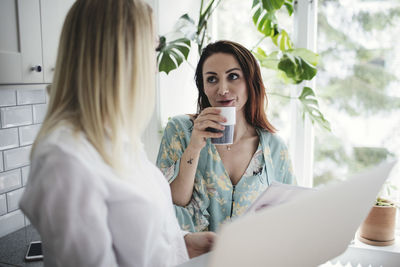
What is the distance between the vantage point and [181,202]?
1411mm

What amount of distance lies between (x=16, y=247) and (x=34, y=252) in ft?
0.46

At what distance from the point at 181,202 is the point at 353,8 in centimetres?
144

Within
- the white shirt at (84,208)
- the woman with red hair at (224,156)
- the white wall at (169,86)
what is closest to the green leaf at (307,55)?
the woman with red hair at (224,156)

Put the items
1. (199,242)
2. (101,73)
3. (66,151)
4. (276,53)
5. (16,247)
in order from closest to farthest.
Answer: (66,151)
(101,73)
(199,242)
(16,247)
(276,53)

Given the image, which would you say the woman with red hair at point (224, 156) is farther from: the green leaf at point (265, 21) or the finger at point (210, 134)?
the green leaf at point (265, 21)

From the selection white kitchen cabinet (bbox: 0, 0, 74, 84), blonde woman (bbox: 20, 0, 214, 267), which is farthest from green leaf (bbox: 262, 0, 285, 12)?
blonde woman (bbox: 20, 0, 214, 267)

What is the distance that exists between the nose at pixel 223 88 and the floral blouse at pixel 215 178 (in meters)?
0.21

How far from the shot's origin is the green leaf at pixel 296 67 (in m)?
1.69

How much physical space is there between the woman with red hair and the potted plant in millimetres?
464

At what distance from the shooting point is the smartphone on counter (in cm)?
121

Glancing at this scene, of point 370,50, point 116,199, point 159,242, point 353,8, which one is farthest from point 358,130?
point 116,199

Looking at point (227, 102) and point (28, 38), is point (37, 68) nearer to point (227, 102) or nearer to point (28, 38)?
point (28, 38)

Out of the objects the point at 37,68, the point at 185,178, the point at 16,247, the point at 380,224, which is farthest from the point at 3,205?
the point at 380,224

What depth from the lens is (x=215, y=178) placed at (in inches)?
56.1
